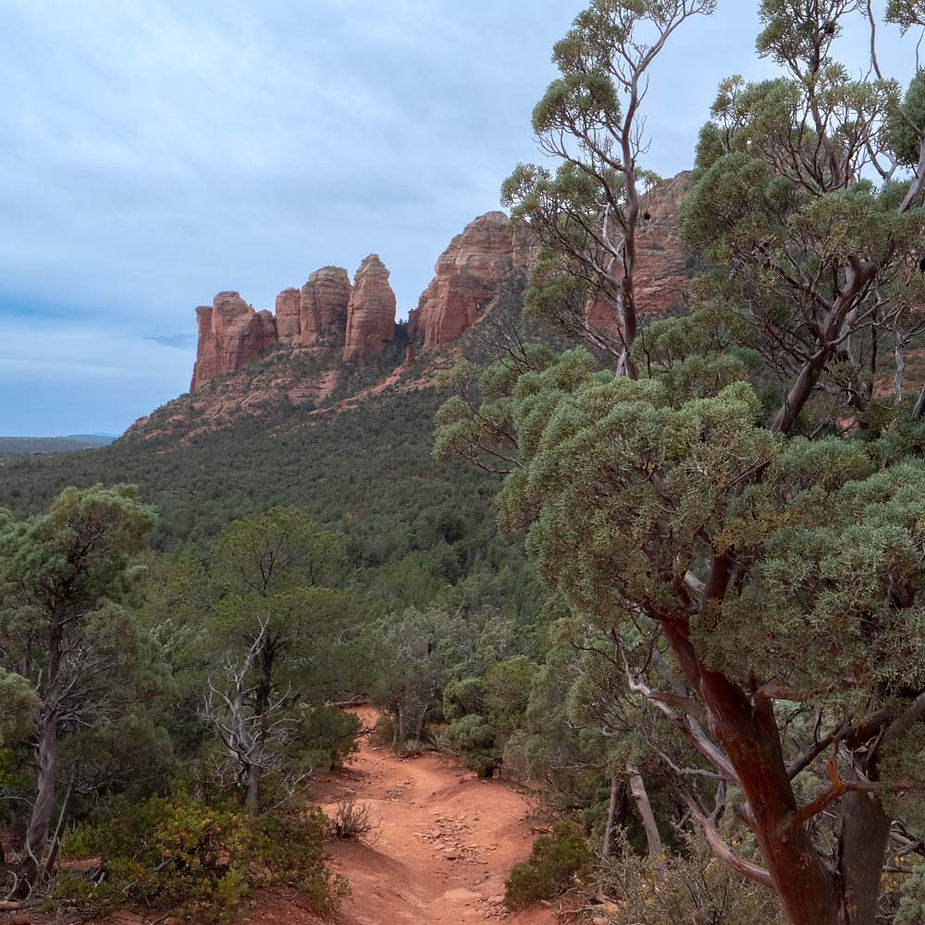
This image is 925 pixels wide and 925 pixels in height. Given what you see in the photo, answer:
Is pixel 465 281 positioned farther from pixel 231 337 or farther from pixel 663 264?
pixel 231 337

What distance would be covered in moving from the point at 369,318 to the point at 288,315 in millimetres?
13820

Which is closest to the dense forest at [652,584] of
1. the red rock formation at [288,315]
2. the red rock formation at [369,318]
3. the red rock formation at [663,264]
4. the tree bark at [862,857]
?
the tree bark at [862,857]

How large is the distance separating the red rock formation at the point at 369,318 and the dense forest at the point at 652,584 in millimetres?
63199

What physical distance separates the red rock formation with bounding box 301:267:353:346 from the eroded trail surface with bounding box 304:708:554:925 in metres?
65.4

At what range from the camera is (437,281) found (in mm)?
76062

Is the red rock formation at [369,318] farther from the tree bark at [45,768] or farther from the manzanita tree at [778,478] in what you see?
the manzanita tree at [778,478]

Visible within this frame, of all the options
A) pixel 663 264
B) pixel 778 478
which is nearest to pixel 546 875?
pixel 778 478

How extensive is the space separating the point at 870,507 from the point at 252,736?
8.84 metres

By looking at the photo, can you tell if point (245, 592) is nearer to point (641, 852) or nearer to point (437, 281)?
point (641, 852)

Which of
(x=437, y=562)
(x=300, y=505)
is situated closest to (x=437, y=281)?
(x=300, y=505)

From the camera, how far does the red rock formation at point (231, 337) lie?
82.6 metres

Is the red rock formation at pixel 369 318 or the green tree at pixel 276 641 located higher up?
the red rock formation at pixel 369 318

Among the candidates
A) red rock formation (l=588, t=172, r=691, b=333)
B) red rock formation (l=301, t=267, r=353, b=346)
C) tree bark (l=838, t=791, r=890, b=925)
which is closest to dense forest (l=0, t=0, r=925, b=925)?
tree bark (l=838, t=791, r=890, b=925)

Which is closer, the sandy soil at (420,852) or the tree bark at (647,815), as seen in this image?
the sandy soil at (420,852)
